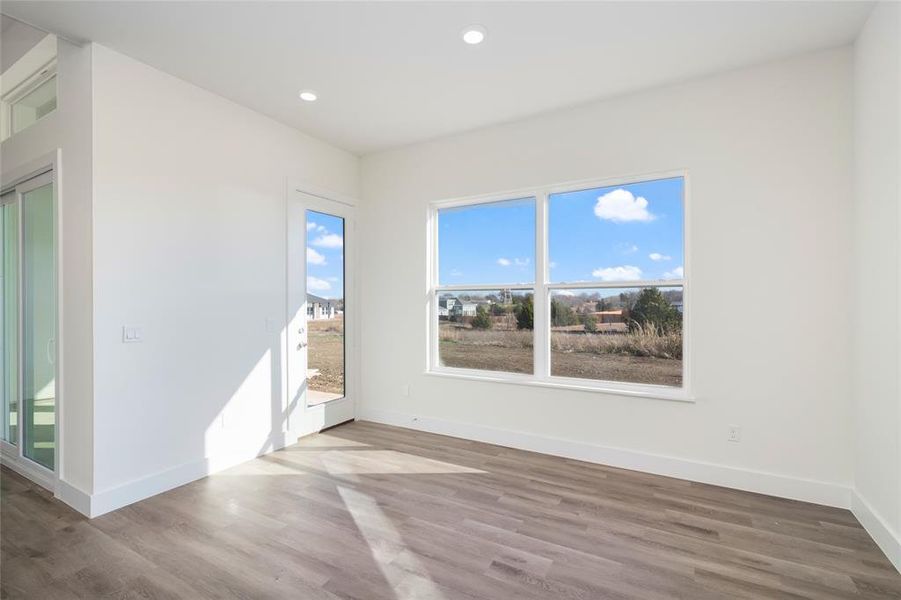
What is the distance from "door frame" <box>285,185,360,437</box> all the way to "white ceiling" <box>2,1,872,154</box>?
0.96 metres

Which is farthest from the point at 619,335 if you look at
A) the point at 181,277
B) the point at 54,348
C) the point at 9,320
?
the point at 9,320

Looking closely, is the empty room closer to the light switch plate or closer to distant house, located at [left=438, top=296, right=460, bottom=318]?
the light switch plate

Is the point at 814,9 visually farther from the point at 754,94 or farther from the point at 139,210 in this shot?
the point at 139,210

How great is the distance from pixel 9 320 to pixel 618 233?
16.5ft

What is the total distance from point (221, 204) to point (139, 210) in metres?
0.61

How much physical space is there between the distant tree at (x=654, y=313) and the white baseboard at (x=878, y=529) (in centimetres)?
145

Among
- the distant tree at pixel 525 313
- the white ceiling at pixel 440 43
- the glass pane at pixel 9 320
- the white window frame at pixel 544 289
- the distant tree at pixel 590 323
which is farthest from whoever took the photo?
the distant tree at pixel 525 313

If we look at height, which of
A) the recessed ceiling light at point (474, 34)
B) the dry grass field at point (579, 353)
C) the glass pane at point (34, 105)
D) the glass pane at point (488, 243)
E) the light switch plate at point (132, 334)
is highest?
the recessed ceiling light at point (474, 34)

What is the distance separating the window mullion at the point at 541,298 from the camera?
3.87 m

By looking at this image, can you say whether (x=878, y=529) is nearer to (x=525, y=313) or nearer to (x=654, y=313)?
(x=654, y=313)

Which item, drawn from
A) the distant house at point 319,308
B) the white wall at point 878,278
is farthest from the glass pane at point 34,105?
the white wall at point 878,278

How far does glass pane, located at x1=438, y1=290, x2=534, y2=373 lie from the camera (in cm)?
404

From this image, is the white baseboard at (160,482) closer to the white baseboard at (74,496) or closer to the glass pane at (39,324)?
the white baseboard at (74,496)

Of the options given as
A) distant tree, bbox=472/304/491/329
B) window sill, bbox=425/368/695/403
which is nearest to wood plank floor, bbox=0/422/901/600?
window sill, bbox=425/368/695/403
